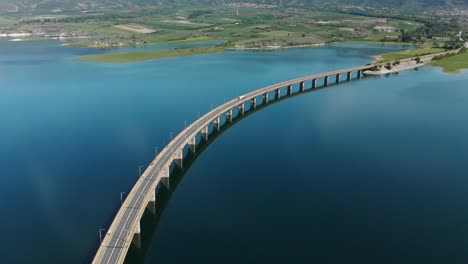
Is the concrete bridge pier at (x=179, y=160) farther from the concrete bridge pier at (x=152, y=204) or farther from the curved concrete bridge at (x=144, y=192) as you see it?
the concrete bridge pier at (x=152, y=204)

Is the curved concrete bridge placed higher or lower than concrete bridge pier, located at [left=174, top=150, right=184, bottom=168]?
higher

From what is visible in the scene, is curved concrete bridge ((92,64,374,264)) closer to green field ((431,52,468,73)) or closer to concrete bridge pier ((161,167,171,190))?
concrete bridge pier ((161,167,171,190))

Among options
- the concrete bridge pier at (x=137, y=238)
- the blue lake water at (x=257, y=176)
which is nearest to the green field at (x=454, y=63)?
the blue lake water at (x=257, y=176)

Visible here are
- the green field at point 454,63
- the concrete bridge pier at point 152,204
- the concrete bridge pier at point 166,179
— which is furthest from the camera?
the green field at point 454,63

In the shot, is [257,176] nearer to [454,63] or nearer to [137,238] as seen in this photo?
[137,238]

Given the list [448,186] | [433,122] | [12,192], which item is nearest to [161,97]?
[12,192]

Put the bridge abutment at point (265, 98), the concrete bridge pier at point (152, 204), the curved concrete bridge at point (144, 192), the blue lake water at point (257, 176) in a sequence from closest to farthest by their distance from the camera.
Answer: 1. the curved concrete bridge at point (144, 192)
2. the blue lake water at point (257, 176)
3. the concrete bridge pier at point (152, 204)
4. the bridge abutment at point (265, 98)

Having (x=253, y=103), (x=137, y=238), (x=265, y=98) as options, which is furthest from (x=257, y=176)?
(x=265, y=98)

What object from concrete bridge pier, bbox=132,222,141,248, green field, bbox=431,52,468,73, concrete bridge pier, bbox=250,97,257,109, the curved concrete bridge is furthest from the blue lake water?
green field, bbox=431,52,468,73
